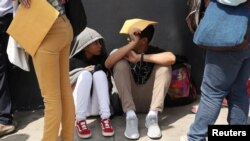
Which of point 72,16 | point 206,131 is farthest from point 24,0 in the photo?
point 206,131

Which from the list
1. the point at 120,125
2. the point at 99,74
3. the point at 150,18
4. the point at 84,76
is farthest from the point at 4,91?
the point at 150,18

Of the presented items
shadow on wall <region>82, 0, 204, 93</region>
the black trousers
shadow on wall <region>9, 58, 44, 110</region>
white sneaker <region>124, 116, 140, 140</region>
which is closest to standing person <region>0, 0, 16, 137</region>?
the black trousers

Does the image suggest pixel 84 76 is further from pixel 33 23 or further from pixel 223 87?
pixel 223 87

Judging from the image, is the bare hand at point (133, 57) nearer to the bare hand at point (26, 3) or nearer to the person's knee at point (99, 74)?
the person's knee at point (99, 74)

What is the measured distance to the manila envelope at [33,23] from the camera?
104 inches

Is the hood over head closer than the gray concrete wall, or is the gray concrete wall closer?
the hood over head

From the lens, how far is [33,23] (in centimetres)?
267

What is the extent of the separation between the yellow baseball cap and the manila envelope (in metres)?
1.22

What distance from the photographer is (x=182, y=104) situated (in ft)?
13.6

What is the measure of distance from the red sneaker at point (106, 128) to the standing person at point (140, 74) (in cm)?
13

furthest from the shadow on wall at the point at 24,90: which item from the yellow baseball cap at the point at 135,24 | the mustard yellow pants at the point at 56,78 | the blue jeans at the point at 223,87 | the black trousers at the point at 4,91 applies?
the blue jeans at the point at 223,87

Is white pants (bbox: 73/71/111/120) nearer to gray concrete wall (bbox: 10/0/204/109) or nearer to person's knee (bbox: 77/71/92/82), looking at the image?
person's knee (bbox: 77/71/92/82)

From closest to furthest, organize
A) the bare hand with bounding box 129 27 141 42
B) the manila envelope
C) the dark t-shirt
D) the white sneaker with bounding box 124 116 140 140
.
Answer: the manila envelope
the white sneaker with bounding box 124 116 140 140
the bare hand with bounding box 129 27 141 42
the dark t-shirt

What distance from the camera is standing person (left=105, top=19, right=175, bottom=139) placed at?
11.8 ft
